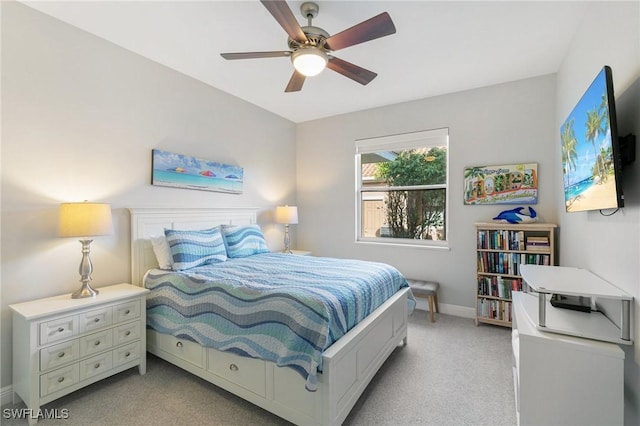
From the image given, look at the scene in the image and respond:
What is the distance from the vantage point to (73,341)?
1.94m

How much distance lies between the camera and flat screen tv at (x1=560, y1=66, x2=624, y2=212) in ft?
4.28

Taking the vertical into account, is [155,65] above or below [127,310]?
above

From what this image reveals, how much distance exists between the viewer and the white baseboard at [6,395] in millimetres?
1953

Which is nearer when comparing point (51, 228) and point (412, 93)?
point (51, 228)

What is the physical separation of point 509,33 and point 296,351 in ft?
9.42

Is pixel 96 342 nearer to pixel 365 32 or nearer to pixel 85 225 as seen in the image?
pixel 85 225

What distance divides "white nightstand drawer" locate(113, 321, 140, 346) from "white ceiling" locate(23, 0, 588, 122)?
92.3 inches

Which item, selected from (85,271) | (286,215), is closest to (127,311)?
(85,271)

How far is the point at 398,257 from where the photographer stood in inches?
155

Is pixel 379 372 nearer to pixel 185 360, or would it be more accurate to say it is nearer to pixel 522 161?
pixel 185 360

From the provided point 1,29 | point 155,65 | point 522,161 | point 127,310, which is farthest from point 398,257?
point 1,29

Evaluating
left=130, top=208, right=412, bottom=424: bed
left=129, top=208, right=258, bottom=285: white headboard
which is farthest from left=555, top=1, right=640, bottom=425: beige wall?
left=129, top=208, right=258, bottom=285: white headboard

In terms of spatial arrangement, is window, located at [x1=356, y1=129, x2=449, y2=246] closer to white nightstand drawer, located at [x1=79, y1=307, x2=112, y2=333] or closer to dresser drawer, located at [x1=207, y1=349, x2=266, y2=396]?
dresser drawer, located at [x1=207, y1=349, x2=266, y2=396]

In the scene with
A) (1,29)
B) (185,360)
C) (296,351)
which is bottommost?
(185,360)
